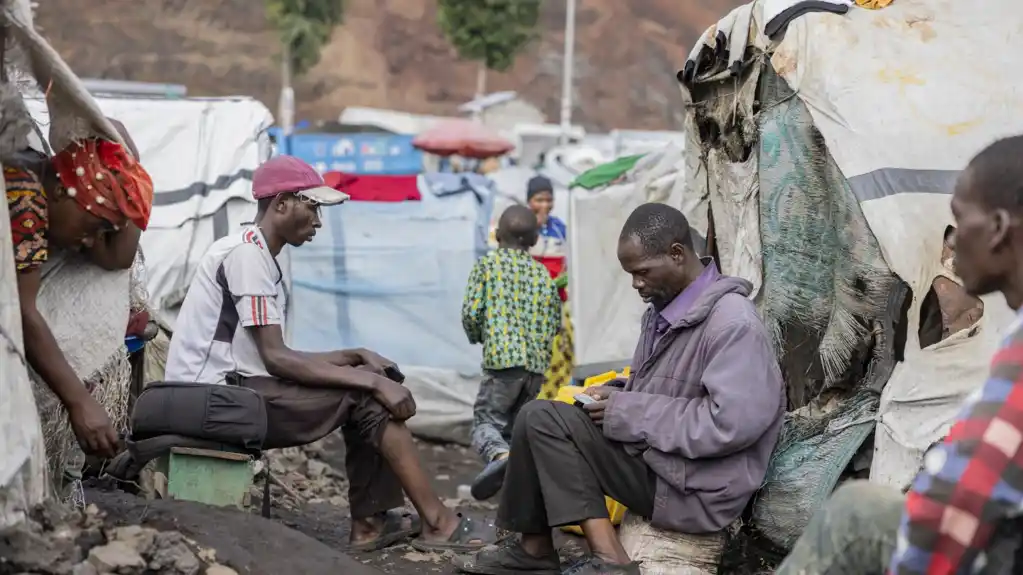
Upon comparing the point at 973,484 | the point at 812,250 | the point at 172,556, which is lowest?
the point at 172,556

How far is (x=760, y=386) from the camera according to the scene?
13.0 feet

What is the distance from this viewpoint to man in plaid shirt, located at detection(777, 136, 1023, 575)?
6.86ft

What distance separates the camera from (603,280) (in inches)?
359

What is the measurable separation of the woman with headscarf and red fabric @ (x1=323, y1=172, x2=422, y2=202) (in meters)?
5.34

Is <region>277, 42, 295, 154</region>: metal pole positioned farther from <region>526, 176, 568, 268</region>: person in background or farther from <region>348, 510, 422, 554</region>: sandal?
<region>348, 510, 422, 554</region>: sandal

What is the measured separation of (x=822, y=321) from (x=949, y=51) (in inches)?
45.4

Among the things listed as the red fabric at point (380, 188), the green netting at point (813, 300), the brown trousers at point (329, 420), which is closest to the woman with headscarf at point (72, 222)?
the brown trousers at point (329, 420)

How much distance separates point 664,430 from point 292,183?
1.92 meters

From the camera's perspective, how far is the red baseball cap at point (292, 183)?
4836 millimetres

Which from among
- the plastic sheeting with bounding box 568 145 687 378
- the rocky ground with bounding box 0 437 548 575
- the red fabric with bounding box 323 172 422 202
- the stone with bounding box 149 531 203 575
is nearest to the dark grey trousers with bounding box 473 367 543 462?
the rocky ground with bounding box 0 437 548 575

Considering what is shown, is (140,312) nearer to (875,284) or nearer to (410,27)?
(875,284)

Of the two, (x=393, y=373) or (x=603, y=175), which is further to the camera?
(x=603, y=175)

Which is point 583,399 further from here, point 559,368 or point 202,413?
point 559,368


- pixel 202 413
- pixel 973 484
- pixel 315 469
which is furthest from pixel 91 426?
pixel 315 469
